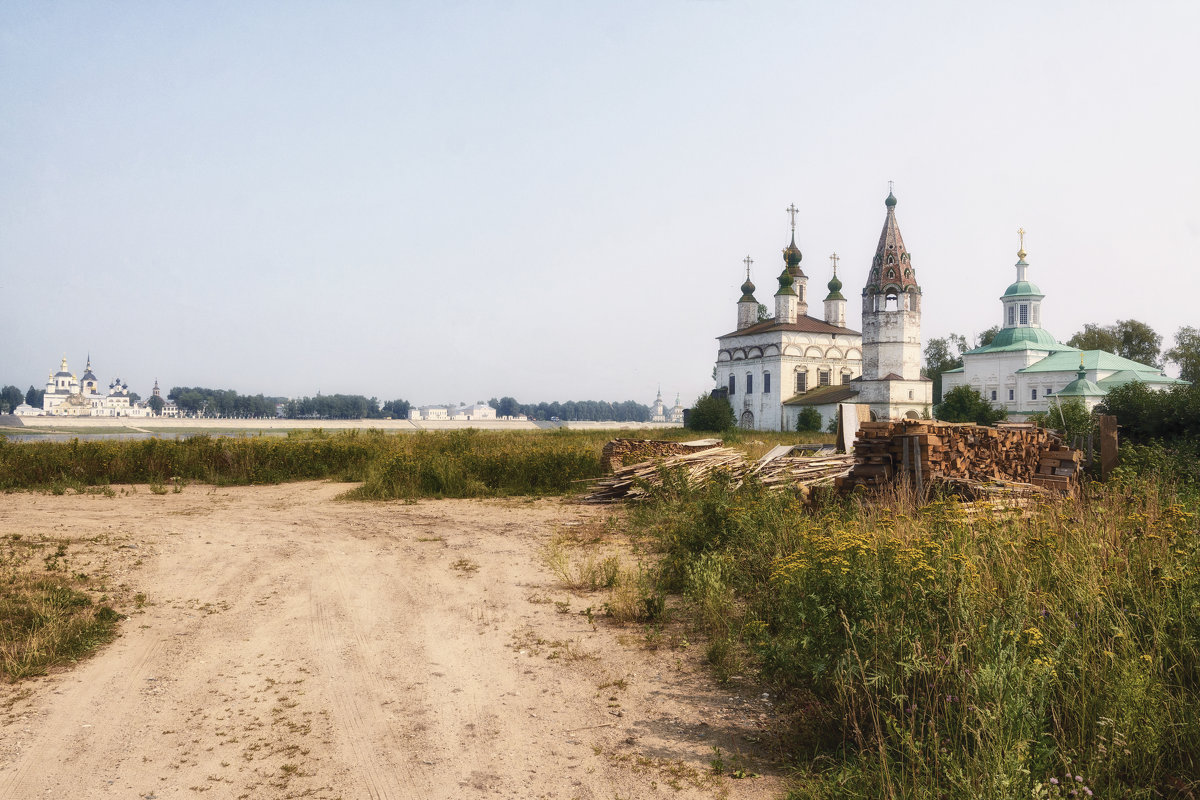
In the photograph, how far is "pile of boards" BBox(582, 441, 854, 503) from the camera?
13.6 metres

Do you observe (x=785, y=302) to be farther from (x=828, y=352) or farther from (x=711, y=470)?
(x=711, y=470)

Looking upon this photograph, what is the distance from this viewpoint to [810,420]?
53.5 meters

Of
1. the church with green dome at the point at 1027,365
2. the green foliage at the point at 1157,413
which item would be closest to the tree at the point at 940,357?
the church with green dome at the point at 1027,365

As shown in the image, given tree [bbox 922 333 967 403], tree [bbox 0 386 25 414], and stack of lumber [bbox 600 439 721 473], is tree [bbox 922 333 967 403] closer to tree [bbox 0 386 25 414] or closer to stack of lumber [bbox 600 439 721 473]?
stack of lumber [bbox 600 439 721 473]

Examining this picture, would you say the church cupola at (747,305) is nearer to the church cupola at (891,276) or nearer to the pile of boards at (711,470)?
the church cupola at (891,276)

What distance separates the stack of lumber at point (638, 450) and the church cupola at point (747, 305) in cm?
5212

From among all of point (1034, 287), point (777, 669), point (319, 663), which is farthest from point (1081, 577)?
point (1034, 287)

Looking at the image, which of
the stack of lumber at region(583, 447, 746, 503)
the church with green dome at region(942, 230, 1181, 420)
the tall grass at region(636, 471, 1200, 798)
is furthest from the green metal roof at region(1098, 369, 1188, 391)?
the tall grass at region(636, 471, 1200, 798)

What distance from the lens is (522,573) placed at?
30.8 ft

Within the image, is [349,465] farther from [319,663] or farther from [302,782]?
[302,782]

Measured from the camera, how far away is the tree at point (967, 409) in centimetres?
4988

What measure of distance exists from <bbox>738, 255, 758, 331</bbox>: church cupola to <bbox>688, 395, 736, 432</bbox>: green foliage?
1447cm

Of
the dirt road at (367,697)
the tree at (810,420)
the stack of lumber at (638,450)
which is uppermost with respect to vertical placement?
the tree at (810,420)

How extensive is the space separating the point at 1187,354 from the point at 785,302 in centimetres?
3658
